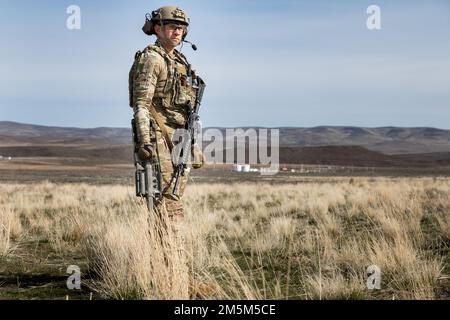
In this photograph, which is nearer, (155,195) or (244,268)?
(155,195)

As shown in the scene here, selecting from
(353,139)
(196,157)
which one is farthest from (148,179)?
(353,139)

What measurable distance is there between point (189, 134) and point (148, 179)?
571mm

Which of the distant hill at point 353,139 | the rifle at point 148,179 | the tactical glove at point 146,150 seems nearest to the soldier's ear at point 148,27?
the rifle at point 148,179

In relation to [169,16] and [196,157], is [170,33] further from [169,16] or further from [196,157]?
[196,157]

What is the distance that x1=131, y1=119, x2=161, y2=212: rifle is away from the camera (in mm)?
5074

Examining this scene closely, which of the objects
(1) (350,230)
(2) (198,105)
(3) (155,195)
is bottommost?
(1) (350,230)

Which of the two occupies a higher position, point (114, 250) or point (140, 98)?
point (140, 98)

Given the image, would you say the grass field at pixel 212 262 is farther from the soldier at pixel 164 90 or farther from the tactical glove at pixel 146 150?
the tactical glove at pixel 146 150
